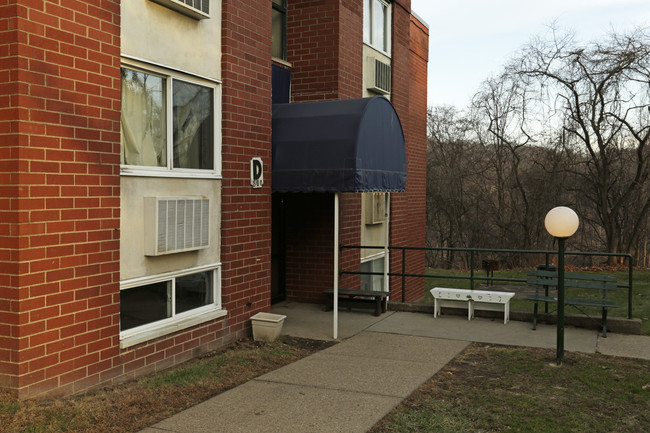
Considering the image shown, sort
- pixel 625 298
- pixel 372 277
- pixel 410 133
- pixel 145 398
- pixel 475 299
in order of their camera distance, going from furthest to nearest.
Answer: pixel 410 133 → pixel 625 298 → pixel 372 277 → pixel 475 299 → pixel 145 398

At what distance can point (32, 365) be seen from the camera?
5453 millimetres

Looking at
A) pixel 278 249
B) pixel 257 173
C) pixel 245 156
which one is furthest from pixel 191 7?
pixel 278 249

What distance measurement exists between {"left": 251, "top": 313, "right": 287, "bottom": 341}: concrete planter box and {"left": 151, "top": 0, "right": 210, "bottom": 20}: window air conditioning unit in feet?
13.6

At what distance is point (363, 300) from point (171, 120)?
5116 mm

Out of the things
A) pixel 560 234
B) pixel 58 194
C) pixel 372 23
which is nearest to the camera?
pixel 58 194

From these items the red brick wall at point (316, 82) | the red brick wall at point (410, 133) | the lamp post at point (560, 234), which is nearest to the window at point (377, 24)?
the red brick wall at point (410, 133)

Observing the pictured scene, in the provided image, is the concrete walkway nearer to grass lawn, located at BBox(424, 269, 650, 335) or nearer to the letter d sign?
grass lawn, located at BBox(424, 269, 650, 335)

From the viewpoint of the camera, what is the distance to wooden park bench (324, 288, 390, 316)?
10.6 metres

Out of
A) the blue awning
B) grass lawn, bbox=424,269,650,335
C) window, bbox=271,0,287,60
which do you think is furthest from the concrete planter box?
window, bbox=271,0,287,60

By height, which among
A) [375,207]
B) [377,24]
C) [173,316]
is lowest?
[173,316]

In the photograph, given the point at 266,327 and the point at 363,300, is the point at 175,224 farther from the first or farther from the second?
the point at 363,300

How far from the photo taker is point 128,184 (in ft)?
21.9

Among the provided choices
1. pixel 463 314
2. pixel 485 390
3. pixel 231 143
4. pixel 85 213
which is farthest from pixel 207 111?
pixel 463 314

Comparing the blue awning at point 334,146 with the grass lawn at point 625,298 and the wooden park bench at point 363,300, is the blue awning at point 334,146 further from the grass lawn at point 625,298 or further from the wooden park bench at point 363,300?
the grass lawn at point 625,298
